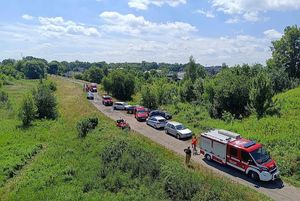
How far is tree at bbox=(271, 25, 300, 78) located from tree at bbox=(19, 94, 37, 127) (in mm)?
65378

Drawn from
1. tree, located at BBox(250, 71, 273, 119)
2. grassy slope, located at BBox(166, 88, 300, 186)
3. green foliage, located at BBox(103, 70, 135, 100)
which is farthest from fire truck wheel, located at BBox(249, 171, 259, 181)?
green foliage, located at BBox(103, 70, 135, 100)

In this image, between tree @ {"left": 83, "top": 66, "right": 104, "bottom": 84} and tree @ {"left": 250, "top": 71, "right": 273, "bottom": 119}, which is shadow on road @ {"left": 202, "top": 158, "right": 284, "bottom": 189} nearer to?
tree @ {"left": 250, "top": 71, "right": 273, "bottom": 119}

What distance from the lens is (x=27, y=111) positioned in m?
50.0

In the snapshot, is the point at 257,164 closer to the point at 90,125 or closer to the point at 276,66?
the point at 90,125

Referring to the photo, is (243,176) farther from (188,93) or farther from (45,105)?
(188,93)

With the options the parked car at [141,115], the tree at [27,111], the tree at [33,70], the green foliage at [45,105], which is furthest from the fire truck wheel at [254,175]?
the tree at [33,70]

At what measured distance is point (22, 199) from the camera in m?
24.8

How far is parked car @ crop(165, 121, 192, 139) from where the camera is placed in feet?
122

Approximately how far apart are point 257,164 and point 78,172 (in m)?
14.2

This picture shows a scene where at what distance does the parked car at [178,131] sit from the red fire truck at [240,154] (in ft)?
24.0

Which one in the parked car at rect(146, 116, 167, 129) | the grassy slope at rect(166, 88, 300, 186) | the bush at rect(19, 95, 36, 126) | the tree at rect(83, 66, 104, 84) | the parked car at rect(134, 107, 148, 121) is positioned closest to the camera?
the grassy slope at rect(166, 88, 300, 186)

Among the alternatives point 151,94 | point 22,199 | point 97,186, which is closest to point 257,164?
point 97,186

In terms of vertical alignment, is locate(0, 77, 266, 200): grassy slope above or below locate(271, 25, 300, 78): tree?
below

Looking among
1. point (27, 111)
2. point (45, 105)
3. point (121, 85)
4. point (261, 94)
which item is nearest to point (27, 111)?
point (27, 111)
